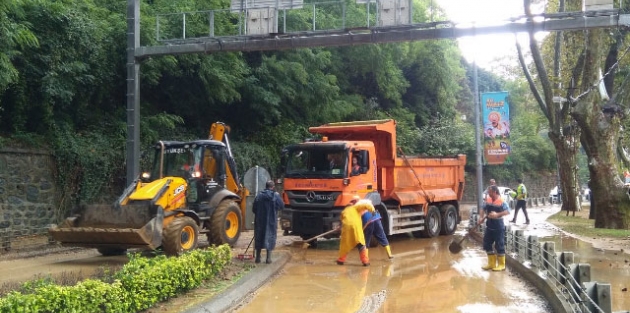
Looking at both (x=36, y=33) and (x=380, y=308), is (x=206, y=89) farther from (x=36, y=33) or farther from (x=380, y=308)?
(x=380, y=308)

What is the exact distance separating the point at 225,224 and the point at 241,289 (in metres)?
5.11

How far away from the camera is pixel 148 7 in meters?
19.8

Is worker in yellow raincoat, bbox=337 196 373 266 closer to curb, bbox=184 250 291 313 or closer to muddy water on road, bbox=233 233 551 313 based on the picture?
muddy water on road, bbox=233 233 551 313

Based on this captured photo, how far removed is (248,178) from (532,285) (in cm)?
704

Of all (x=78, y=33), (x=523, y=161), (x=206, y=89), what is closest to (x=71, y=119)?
(x=78, y=33)

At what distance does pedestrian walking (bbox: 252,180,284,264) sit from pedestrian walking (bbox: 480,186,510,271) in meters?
4.16

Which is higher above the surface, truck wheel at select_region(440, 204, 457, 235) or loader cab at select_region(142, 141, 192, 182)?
loader cab at select_region(142, 141, 192, 182)

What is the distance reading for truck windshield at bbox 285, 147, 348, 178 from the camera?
1599 cm

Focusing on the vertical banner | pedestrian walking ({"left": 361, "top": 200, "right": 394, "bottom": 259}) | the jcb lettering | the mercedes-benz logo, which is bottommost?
pedestrian walking ({"left": 361, "top": 200, "right": 394, "bottom": 259})

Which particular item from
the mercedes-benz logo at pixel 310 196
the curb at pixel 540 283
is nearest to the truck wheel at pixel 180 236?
the mercedes-benz logo at pixel 310 196

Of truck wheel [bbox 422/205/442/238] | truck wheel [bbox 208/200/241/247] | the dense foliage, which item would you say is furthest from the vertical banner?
truck wheel [bbox 208/200/241/247]

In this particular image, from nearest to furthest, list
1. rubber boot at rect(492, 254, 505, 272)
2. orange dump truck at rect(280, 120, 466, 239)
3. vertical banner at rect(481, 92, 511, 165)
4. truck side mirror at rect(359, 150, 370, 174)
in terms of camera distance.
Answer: rubber boot at rect(492, 254, 505, 272), orange dump truck at rect(280, 120, 466, 239), truck side mirror at rect(359, 150, 370, 174), vertical banner at rect(481, 92, 511, 165)

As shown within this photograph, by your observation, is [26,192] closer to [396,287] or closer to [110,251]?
[110,251]

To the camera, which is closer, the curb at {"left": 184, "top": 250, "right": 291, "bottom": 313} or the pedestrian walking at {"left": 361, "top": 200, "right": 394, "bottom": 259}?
the curb at {"left": 184, "top": 250, "right": 291, "bottom": 313}
